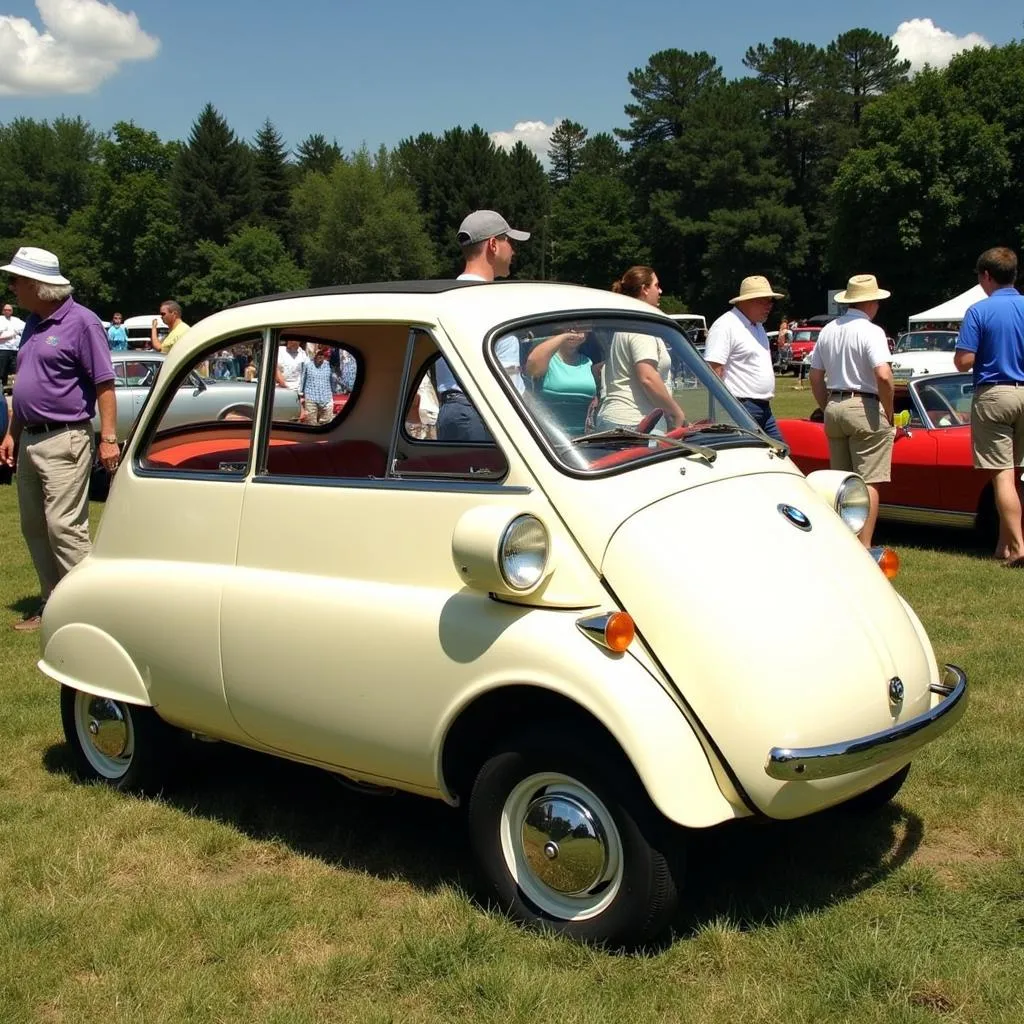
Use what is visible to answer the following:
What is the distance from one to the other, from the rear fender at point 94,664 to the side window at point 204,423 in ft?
2.24

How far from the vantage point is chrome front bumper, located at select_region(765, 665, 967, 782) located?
116 inches

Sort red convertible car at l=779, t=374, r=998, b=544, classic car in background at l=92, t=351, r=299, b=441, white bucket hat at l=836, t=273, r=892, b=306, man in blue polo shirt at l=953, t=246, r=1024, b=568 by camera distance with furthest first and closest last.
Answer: red convertible car at l=779, t=374, r=998, b=544, man in blue polo shirt at l=953, t=246, r=1024, b=568, white bucket hat at l=836, t=273, r=892, b=306, classic car in background at l=92, t=351, r=299, b=441

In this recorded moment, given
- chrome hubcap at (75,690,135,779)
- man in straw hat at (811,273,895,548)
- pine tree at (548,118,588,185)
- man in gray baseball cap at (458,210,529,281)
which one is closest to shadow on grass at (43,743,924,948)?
chrome hubcap at (75,690,135,779)

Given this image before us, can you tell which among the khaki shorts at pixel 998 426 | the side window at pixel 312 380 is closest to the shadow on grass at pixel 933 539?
the khaki shorts at pixel 998 426

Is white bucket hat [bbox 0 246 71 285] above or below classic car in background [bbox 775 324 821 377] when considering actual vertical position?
below

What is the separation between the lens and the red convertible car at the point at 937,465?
28.6 ft

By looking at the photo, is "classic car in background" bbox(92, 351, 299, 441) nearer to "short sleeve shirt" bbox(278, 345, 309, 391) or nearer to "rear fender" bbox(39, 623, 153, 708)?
"short sleeve shirt" bbox(278, 345, 309, 391)

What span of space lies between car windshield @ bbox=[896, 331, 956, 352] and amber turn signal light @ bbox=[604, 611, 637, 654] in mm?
29755

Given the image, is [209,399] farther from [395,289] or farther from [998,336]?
[998,336]

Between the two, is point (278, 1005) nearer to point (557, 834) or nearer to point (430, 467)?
point (557, 834)

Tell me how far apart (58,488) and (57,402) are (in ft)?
1.59

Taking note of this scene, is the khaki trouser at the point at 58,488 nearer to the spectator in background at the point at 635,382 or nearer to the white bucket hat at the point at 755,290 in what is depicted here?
the spectator in background at the point at 635,382

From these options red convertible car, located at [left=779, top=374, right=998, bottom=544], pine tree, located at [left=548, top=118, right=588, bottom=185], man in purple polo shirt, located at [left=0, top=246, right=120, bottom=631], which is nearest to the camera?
man in purple polo shirt, located at [left=0, top=246, right=120, bottom=631]

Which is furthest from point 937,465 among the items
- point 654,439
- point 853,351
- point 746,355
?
point 654,439
